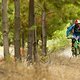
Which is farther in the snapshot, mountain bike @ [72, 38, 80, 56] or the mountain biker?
mountain bike @ [72, 38, 80, 56]

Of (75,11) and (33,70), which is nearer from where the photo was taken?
(33,70)

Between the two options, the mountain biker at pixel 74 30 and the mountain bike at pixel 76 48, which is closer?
the mountain biker at pixel 74 30

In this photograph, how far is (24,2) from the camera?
525 inches

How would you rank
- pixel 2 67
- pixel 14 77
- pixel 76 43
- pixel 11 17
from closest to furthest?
pixel 14 77 → pixel 2 67 → pixel 76 43 → pixel 11 17

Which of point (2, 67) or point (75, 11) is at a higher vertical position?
point (75, 11)

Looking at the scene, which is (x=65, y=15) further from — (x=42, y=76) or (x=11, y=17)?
(x=42, y=76)

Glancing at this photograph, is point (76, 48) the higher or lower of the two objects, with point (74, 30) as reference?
lower

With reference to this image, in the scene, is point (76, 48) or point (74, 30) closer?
point (74, 30)

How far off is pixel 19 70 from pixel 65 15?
7.66 metres

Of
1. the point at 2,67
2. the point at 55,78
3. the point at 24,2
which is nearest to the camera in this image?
the point at 55,78

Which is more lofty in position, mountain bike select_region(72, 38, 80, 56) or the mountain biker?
the mountain biker

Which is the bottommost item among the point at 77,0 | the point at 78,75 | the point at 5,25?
the point at 78,75

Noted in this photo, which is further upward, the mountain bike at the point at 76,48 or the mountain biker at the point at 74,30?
the mountain biker at the point at 74,30

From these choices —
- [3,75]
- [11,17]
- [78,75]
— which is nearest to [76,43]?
[11,17]
